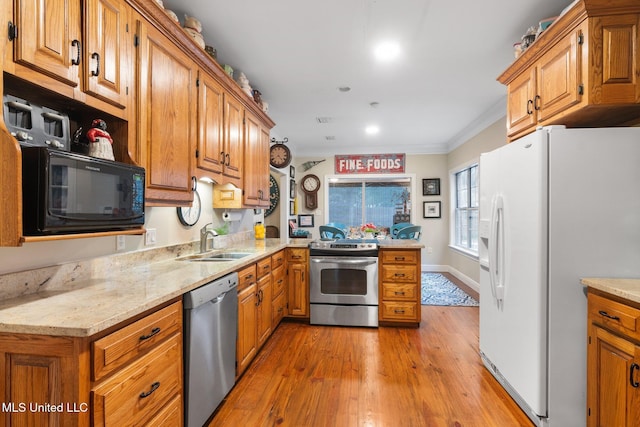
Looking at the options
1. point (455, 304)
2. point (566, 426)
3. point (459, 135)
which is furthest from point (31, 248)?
point (459, 135)

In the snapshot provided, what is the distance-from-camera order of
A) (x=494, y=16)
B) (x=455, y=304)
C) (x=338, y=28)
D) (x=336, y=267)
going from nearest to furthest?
(x=494, y=16) → (x=338, y=28) → (x=336, y=267) → (x=455, y=304)

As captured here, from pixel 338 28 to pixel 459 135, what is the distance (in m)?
4.04

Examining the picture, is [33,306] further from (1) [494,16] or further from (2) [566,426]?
(1) [494,16]

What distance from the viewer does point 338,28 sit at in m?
2.39

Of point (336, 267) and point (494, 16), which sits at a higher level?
point (494, 16)

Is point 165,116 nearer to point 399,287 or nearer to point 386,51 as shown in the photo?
point 386,51

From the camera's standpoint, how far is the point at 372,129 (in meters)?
5.31

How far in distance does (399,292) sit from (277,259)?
137 cm

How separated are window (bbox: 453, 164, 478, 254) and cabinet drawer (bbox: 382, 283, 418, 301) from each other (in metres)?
2.35

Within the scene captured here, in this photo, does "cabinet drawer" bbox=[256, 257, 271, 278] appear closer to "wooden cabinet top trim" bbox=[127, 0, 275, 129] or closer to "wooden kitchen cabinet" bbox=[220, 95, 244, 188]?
"wooden kitchen cabinet" bbox=[220, 95, 244, 188]

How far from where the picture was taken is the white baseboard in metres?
5.00

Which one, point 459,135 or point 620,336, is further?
point 459,135

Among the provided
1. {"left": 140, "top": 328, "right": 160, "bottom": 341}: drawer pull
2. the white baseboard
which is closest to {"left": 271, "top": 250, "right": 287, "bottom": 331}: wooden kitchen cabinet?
{"left": 140, "top": 328, "right": 160, "bottom": 341}: drawer pull

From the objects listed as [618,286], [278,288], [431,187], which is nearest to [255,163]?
[278,288]
